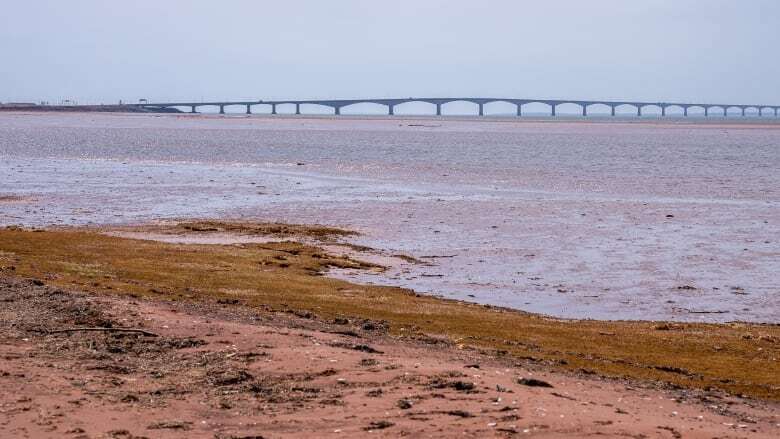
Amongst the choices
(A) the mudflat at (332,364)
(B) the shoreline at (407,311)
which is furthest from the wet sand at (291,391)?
(B) the shoreline at (407,311)

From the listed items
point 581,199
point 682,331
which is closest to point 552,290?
point 682,331

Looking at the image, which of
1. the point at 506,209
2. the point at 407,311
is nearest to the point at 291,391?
the point at 407,311

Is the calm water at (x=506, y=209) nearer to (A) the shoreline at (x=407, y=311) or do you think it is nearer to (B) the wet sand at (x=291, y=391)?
(A) the shoreline at (x=407, y=311)

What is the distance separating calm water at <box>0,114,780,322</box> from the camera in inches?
920

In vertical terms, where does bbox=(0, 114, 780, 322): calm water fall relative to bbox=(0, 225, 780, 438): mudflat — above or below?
below

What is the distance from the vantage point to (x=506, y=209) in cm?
4031

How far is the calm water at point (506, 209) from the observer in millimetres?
23375

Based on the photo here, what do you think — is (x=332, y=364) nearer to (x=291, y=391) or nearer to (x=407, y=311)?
(x=291, y=391)

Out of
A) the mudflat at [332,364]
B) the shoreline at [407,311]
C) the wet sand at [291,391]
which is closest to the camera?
the wet sand at [291,391]

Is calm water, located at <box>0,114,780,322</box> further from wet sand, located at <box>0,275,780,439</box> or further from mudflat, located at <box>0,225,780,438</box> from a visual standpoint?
wet sand, located at <box>0,275,780,439</box>

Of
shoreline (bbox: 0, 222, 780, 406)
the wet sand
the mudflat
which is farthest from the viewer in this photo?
shoreline (bbox: 0, 222, 780, 406)

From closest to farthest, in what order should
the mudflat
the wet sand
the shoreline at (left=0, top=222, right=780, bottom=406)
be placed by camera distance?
the wet sand < the mudflat < the shoreline at (left=0, top=222, right=780, bottom=406)

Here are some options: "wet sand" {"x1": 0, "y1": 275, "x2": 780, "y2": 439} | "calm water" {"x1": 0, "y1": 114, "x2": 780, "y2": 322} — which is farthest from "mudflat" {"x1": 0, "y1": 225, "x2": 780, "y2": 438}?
"calm water" {"x1": 0, "y1": 114, "x2": 780, "y2": 322}

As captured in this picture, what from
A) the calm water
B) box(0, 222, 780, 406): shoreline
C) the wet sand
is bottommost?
the calm water
